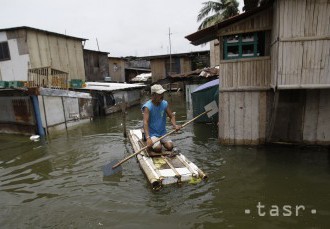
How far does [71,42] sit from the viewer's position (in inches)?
858

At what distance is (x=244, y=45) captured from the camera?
8.55 meters

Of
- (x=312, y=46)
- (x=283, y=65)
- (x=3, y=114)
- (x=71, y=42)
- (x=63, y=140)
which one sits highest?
(x=71, y=42)

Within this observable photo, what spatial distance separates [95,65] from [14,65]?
398 inches

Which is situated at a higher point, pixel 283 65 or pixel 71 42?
pixel 71 42

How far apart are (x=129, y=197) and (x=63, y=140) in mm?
7078

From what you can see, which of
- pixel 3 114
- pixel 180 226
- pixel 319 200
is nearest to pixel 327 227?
pixel 319 200

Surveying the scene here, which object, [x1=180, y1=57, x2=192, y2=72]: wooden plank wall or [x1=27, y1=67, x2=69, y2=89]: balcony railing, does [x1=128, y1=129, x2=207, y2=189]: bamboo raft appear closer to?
[x1=27, y1=67, x2=69, y2=89]: balcony railing

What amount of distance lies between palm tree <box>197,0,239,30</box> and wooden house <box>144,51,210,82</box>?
648 cm

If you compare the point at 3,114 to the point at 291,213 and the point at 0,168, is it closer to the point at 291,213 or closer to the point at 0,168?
the point at 0,168

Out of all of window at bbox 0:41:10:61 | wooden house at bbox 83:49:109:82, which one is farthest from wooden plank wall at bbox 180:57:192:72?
window at bbox 0:41:10:61

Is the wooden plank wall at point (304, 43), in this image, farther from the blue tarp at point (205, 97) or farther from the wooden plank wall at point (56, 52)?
the wooden plank wall at point (56, 52)

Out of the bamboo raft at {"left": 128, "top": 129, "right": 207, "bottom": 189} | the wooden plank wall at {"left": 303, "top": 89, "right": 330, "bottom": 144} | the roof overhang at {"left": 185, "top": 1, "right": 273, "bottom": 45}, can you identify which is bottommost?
the bamboo raft at {"left": 128, "top": 129, "right": 207, "bottom": 189}

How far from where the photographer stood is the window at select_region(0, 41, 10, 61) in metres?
18.2

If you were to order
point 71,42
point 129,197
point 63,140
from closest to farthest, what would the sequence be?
point 129,197 → point 63,140 → point 71,42
